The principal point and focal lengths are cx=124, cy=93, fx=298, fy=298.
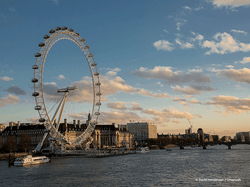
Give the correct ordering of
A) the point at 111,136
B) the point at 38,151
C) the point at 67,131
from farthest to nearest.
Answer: the point at 111,136 → the point at 67,131 → the point at 38,151

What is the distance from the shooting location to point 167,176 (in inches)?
1726

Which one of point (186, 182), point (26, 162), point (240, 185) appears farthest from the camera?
point (26, 162)

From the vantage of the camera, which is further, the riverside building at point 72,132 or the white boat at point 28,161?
the riverside building at point 72,132

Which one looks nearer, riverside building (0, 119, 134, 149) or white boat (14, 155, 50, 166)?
white boat (14, 155, 50, 166)

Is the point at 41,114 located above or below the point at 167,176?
above

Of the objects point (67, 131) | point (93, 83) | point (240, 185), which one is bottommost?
point (240, 185)

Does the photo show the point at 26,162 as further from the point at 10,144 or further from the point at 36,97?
the point at 10,144

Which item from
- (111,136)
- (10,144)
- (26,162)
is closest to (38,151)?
(10,144)

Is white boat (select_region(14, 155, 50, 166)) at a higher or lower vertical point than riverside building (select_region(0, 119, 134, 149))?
lower

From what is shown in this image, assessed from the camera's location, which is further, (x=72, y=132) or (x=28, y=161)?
(x=72, y=132)

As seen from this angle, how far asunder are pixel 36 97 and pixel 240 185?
39831 millimetres

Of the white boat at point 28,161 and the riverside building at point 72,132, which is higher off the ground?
the riverside building at point 72,132

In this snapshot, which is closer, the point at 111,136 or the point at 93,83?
the point at 93,83

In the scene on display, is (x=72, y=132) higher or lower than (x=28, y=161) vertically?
higher
